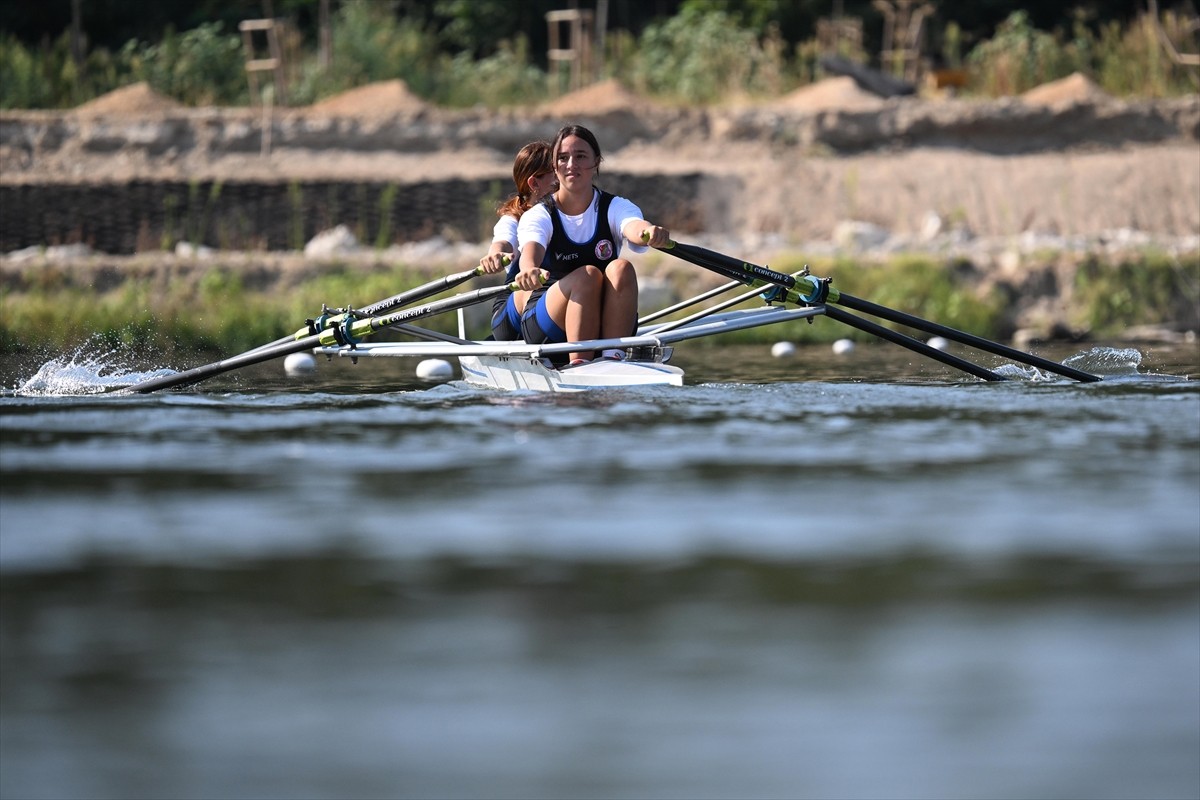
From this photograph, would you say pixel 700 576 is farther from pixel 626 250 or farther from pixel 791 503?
pixel 626 250

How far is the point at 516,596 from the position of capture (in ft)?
13.0

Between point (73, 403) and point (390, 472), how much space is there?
2738 mm

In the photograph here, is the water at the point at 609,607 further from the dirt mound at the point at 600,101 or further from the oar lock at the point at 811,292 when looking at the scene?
the dirt mound at the point at 600,101

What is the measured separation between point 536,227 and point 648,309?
592 cm

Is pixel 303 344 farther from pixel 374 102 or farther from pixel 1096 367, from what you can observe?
pixel 374 102

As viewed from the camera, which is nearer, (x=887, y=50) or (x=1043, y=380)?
(x=1043, y=380)

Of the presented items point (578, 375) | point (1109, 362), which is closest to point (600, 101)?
point (1109, 362)

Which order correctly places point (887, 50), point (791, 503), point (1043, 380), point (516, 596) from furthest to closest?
point (887, 50), point (1043, 380), point (791, 503), point (516, 596)

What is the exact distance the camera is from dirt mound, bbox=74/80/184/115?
2075 centimetres

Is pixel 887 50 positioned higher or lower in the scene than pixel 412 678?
higher

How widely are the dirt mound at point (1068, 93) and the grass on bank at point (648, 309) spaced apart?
21.6ft

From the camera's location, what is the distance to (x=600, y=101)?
2125 cm

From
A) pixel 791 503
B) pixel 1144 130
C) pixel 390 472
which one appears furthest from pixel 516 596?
pixel 1144 130

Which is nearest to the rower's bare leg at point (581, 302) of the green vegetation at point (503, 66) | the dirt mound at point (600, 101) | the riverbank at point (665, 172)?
the riverbank at point (665, 172)
